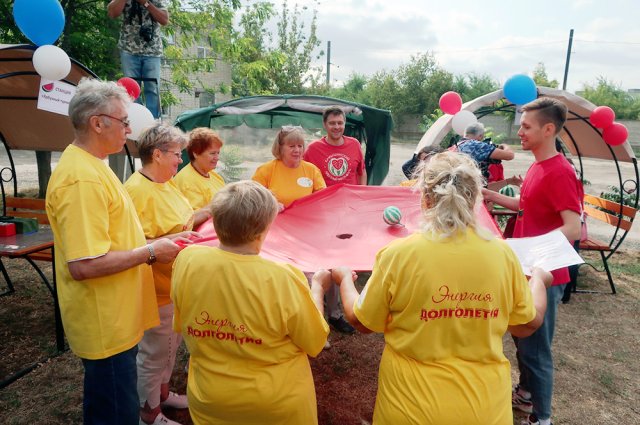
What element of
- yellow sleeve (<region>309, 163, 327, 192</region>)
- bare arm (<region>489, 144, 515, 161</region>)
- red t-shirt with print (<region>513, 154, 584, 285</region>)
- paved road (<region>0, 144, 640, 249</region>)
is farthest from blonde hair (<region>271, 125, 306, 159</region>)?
paved road (<region>0, 144, 640, 249</region>)

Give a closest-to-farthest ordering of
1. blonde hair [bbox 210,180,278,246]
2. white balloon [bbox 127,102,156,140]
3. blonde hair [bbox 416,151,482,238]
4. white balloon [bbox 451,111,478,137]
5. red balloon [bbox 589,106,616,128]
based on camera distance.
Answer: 1. blonde hair [bbox 416,151,482,238]
2. blonde hair [bbox 210,180,278,246]
3. white balloon [bbox 127,102,156,140]
4. red balloon [bbox 589,106,616,128]
5. white balloon [bbox 451,111,478,137]

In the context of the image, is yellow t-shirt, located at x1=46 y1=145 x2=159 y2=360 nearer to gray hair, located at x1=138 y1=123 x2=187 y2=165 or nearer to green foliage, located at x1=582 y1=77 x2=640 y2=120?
gray hair, located at x1=138 y1=123 x2=187 y2=165

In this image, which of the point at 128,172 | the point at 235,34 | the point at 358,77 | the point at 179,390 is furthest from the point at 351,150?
the point at 358,77

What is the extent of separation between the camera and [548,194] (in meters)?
2.55

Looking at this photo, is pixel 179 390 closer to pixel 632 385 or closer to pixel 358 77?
pixel 632 385

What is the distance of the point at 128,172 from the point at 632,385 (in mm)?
7914

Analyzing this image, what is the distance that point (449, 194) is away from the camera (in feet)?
4.91

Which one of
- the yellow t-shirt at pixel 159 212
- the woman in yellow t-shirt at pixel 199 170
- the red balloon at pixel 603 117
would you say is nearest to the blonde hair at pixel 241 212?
the yellow t-shirt at pixel 159 212

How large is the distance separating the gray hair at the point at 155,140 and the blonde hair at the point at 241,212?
1.00m

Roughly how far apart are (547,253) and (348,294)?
40.8 inches

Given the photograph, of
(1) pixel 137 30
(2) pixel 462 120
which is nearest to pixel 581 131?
(2) pixel 462 120

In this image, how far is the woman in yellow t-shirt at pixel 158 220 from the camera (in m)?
2.45

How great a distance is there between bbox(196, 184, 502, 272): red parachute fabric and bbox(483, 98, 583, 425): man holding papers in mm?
293

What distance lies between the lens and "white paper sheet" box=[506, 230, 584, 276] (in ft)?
6.77
